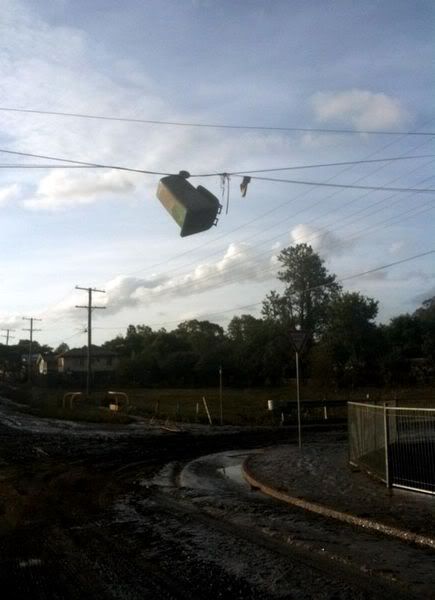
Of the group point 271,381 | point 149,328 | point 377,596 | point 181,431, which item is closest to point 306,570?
point 377,596

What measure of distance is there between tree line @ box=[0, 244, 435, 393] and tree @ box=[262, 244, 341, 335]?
5.2 inches

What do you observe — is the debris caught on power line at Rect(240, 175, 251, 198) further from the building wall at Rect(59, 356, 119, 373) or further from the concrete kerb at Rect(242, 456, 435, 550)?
the building wall at Rect(59, 356, 119, 373)

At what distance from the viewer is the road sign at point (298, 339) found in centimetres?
1841

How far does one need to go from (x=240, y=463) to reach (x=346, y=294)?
63090 mm

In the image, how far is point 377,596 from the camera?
6.15 m

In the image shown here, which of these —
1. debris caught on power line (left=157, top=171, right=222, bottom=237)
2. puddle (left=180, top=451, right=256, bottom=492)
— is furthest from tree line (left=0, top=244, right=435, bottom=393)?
debris caught on power line (left=157, top=171, right=222, bottom=237)

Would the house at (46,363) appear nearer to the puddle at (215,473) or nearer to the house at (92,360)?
the house at (92,360)

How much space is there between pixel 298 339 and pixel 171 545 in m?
10.8

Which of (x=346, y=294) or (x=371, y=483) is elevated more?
(x=346, y=294)

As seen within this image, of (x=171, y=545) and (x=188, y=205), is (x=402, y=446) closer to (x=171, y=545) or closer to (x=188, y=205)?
(x=171, y=545)

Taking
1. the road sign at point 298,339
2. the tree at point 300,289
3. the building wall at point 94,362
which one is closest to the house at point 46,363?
the building wall at point 94,362

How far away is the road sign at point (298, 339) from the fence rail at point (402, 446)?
4691 millimetres

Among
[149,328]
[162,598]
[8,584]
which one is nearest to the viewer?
[162,598]

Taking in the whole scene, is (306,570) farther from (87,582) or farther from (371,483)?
(371,483)
